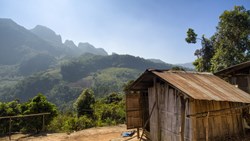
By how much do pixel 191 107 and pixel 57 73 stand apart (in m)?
128

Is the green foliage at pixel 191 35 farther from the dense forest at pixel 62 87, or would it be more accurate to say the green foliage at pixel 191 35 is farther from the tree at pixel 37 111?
the tree at pixel 37 111

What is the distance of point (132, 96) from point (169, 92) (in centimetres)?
339

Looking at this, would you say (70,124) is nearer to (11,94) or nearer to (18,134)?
(18,134)

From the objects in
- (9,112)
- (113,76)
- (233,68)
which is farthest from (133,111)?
(113,76)

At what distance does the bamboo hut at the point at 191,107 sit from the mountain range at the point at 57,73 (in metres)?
64.5

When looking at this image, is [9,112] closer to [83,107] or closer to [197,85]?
[83,107]

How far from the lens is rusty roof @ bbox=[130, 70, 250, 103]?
23.5 ft

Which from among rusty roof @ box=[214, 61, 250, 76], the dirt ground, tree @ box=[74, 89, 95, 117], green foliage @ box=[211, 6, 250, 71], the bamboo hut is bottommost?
the dirt ground

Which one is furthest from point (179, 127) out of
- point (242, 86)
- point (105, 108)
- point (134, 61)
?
point (134, 61)

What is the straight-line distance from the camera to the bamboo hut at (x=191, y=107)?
755 cm

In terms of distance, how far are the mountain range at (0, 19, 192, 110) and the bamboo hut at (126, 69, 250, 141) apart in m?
64.5

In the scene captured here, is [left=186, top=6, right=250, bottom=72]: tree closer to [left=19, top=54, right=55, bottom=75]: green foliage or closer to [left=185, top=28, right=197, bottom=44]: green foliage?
[left=185, top=28, right=197, bottom=44]: green foliage

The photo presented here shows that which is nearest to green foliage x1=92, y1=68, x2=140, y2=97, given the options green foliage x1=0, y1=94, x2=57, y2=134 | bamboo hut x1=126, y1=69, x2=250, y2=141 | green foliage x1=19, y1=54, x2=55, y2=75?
green foliage x1=19, y1=54, x2=55, y2=75

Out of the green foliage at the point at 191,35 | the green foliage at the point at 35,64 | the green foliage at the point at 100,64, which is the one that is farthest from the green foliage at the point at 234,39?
the green foliage at the point at 35,64
